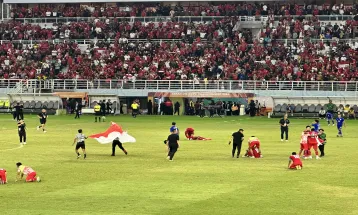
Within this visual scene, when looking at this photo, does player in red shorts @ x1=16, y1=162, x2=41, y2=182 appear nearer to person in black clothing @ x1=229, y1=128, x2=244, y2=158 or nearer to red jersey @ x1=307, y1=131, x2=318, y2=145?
person in black clothing @ x1=229, y1=128, x2=244, y2=158

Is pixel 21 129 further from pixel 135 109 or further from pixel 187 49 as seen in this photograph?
pixel 187 49

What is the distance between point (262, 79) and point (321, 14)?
1521cm

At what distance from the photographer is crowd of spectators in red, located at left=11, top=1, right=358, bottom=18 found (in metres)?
102

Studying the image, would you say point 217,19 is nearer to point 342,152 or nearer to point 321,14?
point 321,14

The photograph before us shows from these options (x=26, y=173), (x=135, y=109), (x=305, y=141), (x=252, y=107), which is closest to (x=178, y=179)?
(x=26, y=173)

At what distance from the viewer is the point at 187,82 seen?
91.5m

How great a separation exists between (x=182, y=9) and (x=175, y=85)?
17.6m

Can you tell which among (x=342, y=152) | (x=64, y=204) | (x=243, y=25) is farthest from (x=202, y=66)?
(x=64, y=204)

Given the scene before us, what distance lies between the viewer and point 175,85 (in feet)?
301

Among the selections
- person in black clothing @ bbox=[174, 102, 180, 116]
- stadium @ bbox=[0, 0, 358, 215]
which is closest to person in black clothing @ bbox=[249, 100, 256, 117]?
stadium @ bbox=[0, 0, 358, 215]

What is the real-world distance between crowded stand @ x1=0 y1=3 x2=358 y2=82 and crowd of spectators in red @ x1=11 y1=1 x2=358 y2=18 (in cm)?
18

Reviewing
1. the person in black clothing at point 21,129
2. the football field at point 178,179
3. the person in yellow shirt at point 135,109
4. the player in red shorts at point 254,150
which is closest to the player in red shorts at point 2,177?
the football field at point 178,179

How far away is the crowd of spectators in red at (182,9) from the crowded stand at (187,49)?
0.59ft

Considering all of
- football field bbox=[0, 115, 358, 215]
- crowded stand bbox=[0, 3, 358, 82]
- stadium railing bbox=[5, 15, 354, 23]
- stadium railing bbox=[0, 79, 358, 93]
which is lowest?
football field bbox=[0, 115, 358, 215]
